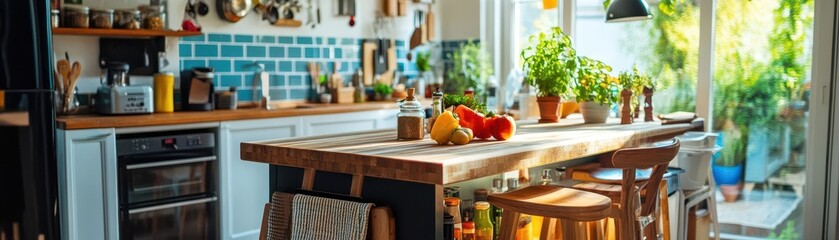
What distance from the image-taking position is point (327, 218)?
2.65 metres

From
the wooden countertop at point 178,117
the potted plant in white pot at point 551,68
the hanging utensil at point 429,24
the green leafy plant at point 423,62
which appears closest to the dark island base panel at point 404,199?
the potted plant in white pot at point 551,68

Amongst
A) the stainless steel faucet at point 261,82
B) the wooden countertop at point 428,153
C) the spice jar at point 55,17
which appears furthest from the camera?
the stainless steel faucet at point 261,82

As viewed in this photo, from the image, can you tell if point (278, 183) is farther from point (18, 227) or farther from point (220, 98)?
point (220, 98)

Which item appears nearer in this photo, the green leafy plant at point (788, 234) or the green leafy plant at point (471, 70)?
the green leafy plant at point (788, 234)

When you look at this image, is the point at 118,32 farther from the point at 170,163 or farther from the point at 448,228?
the point at 448,228

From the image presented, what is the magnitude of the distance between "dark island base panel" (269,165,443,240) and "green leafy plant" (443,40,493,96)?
3.28 meters

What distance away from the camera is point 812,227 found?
462 centimetres

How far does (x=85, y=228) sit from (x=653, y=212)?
2648 mm

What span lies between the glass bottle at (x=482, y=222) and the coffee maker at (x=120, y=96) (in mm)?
2114

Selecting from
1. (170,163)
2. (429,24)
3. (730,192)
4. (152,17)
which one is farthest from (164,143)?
(730,192)

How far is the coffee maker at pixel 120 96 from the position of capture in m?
4.15

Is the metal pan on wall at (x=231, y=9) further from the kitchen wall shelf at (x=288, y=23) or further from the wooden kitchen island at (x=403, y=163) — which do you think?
the wooden kitchen island at (x=403, y=163)

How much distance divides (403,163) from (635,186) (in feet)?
3.92

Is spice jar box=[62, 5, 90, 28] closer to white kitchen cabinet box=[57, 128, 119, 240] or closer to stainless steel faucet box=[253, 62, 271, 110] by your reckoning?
white kitchen cabinet box=[57, 128, 119, 240]
